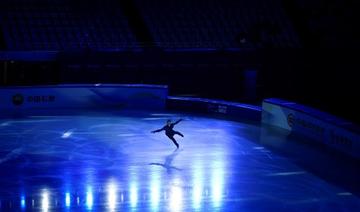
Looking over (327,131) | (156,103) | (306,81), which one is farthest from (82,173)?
(306,81)

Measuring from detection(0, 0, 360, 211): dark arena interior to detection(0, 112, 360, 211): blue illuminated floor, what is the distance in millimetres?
49

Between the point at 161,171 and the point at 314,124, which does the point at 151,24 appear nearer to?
the point at 314,124

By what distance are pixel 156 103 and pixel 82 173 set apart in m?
13.6

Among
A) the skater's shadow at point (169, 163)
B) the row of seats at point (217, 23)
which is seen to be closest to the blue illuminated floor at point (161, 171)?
the skater's shadow at point (169, 163)

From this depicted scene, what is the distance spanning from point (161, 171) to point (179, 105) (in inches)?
505

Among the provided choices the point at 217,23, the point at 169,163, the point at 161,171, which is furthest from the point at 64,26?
the point at 161,171

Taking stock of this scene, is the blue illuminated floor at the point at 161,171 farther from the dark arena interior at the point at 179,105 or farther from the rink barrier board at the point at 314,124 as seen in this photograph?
the rink barrier board at the point at 314,124

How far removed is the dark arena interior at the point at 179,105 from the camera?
1179 centimetres

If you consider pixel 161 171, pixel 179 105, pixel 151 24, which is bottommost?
pixel 161 171

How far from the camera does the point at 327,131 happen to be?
16.9 metres

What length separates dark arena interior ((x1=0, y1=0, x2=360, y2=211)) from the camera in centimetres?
1179

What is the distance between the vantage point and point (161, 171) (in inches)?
Result: 527

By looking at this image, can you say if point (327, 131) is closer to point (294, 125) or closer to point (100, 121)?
point (294, 125)

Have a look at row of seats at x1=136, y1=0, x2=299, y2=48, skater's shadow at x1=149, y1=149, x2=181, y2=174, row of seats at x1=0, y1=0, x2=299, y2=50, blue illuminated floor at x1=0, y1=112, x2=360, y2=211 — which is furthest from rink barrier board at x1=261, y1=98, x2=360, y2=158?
row of seats at x1=136, y1=0, x2=299, y2=48
